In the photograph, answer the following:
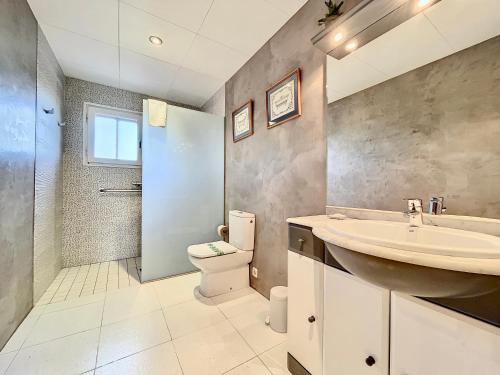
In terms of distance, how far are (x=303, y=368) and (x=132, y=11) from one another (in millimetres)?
2611

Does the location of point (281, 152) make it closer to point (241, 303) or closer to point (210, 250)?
point (210, 250)

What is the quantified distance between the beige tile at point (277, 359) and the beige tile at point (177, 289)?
899 mm

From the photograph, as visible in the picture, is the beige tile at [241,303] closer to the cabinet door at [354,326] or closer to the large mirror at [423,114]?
the cabinet door at [354,326]

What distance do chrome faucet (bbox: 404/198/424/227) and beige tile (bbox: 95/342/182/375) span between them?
1.40 meters

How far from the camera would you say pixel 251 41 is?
1896 mm

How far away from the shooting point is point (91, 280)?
2.24 m

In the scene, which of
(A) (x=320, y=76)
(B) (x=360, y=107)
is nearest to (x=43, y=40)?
(A) (x=320, y=76)

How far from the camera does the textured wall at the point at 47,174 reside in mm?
1792

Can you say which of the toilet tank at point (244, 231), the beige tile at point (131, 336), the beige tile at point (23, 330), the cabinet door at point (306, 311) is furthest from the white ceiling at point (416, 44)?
the beige tile at point (23, 330)

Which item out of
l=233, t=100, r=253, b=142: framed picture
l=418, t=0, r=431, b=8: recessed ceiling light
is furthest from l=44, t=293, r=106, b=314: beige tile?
l=418, t=0, r=431, b=8: recessed ceiling light

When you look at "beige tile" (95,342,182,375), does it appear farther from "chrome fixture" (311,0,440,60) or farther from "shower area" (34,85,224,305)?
"chrome fixture" (311,0,440,60)

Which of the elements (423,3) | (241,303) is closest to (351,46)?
(423,3)

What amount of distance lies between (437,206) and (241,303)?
1.57 metres

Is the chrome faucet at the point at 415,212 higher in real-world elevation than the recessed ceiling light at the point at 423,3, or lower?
lower
